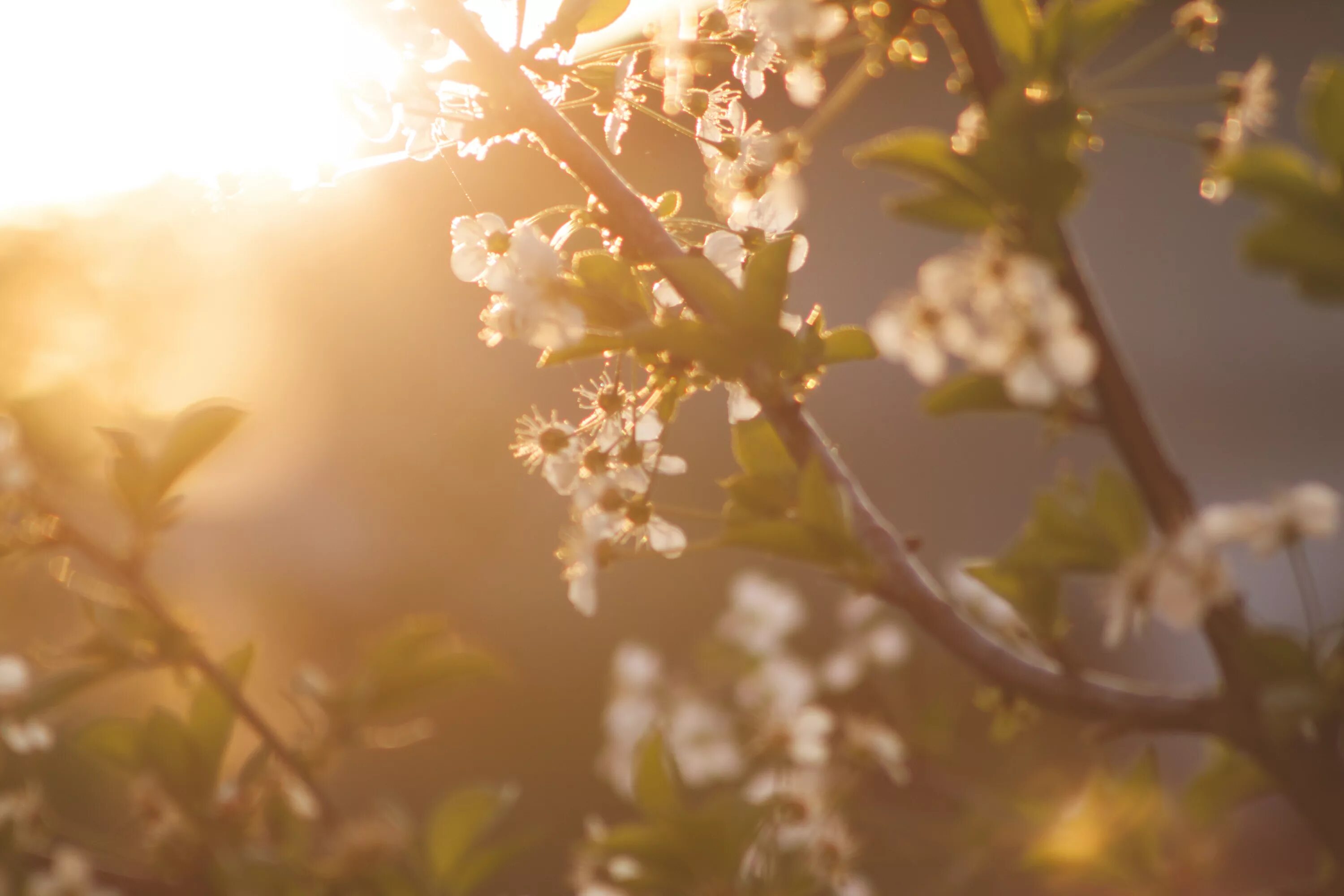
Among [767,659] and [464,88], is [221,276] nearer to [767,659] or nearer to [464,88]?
[767,659]

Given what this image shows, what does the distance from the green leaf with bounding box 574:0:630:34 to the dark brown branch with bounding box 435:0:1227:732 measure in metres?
0.09

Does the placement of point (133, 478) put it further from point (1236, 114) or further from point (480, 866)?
point (1236, 114)

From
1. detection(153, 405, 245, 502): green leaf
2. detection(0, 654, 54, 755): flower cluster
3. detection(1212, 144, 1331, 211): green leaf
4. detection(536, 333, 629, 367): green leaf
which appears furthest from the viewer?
detection(0, 654, 54, 755): flower cluster

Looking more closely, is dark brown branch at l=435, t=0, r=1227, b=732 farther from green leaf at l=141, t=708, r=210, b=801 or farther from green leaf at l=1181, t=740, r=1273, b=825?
green leaf at l=141, t=708, r=210, b=801

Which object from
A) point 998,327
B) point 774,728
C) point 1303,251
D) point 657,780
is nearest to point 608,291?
point 998,327

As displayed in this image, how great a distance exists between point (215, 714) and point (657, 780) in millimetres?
523

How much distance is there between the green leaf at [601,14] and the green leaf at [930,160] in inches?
11.6

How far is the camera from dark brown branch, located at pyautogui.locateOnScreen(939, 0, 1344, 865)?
44cm

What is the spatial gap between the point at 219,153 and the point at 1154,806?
0.86m

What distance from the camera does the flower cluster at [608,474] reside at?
0.64m

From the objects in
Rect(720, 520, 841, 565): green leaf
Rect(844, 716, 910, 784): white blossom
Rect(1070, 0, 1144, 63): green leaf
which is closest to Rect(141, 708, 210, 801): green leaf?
Rect(844, 716, 910, 784): white blossom

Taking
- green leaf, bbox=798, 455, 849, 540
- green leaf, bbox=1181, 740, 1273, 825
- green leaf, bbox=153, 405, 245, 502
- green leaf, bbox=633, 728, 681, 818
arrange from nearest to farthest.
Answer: green leaf, bbox=798, 455, 849, 540 < green leaf, bbox=1181, 740, 1273, 825 < green leaf, bbox=633, 728, 681, 818 < green leaf, bbox=153, 405, 245, 502

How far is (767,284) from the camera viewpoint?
536 mm

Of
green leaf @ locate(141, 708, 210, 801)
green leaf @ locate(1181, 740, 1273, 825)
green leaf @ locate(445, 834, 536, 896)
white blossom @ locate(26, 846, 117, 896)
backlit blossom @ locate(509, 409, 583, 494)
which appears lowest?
green leaf @ locate(1181, 740, 1273, 825)
